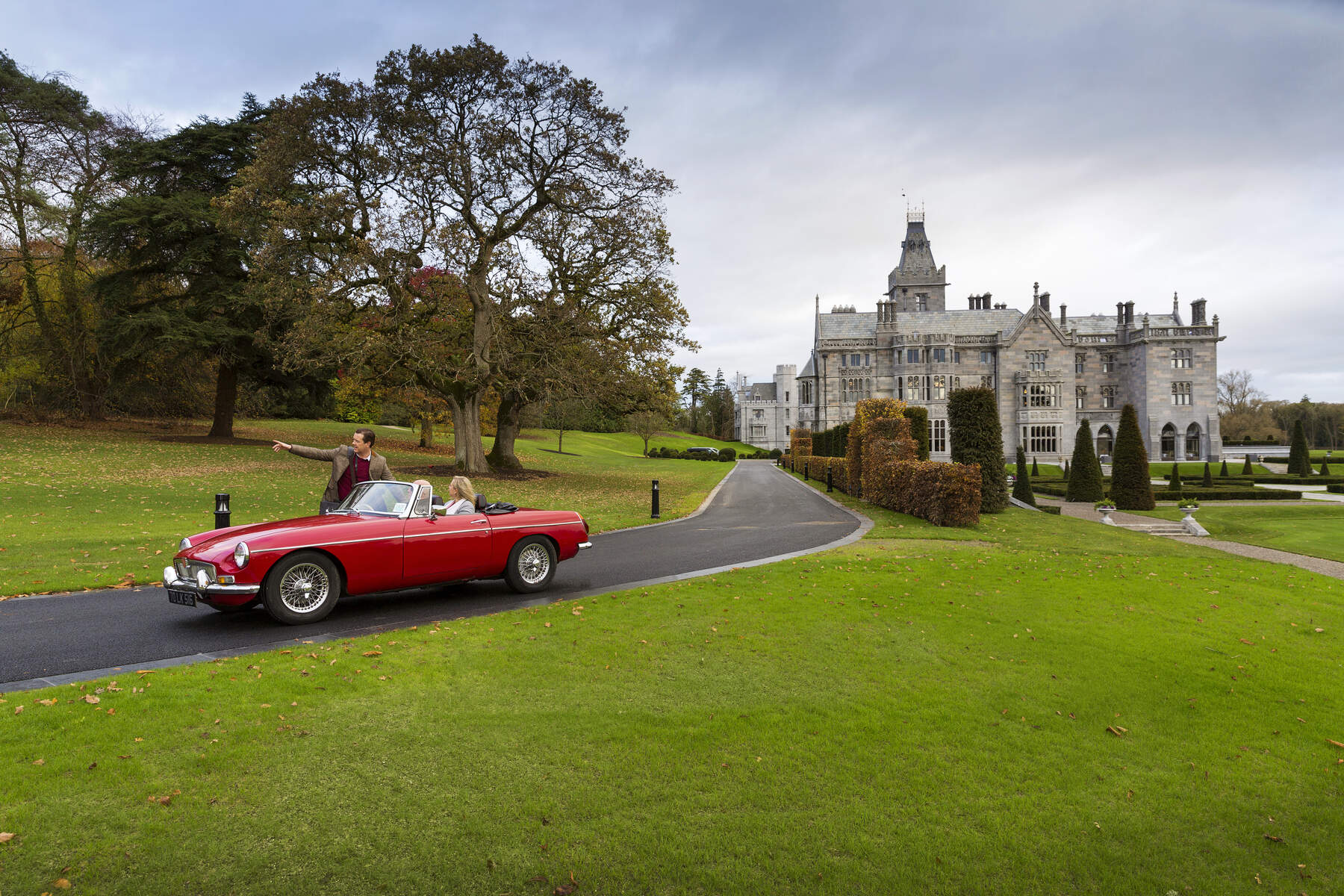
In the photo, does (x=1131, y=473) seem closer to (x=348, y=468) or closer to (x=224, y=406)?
(x=348, y=468)

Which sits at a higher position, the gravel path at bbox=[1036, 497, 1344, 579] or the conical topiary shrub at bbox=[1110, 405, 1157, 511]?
the conical topiary shrub at bbox=[1110, 405, 1157, 511]

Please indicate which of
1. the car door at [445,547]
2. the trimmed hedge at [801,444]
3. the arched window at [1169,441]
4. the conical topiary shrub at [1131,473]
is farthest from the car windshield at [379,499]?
the arched window at [1169,441]

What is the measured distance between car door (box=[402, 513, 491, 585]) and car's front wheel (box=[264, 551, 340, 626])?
0.83 m

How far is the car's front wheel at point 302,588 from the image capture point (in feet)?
24.3

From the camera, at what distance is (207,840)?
339 cm

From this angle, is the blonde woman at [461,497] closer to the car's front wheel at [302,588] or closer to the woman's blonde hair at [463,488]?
the woman's blonde hair at [463,488]

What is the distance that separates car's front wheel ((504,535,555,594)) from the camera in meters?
9.41

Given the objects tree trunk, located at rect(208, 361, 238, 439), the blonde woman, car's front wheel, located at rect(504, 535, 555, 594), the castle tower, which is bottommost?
car's front wheel, located at rect(504, 535, 555, 594)

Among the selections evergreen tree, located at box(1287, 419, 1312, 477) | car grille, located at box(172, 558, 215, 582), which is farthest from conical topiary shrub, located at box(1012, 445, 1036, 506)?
car grille, located at box(172, 558, 215, 582)

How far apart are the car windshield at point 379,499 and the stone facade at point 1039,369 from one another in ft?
201

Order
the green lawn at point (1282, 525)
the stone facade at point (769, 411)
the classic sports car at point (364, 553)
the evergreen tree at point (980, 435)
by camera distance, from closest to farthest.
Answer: the classic sports car at point (364, 553) < the green lawn at point (1282, 525) < the evergreen tree at point (980, 435) < the stone facade at point (769, 411)

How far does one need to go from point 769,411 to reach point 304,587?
106002 millimetres

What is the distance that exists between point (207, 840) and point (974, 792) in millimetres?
4038

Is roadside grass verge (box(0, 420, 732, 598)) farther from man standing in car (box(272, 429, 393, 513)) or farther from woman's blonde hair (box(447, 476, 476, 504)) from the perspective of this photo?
woman's blonde hair (box(447, 476, 476, 504))
